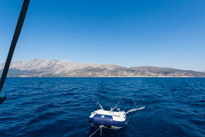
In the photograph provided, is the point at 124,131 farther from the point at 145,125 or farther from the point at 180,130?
the point at 180,130

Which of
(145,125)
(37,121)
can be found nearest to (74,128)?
(37,121)

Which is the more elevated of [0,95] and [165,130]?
[0,95]

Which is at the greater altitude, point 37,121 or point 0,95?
point 0,95

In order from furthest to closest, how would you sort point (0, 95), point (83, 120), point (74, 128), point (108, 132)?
point (83, 120), point (74, 128), point (108, 132), point (0, 95)

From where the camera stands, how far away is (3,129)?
1332cm

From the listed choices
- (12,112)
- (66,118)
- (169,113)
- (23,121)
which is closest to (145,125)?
(169,113)

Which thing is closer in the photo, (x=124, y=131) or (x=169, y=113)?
(x=124, y=131)

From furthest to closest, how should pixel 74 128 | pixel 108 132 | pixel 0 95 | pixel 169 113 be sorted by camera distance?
1. pixel 169 113
2. pixel 74 128
3. pixel 108 132
4. pixel 0 95

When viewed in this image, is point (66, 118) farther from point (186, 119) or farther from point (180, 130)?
point (186, 119)

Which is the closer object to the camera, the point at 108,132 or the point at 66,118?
the point at 108,132

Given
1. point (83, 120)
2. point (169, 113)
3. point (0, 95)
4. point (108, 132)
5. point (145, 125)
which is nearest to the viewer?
point (0, 95)

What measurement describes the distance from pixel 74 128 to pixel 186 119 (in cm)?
1680

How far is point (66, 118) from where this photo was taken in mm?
16516

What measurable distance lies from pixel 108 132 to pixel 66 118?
731 centimetres
